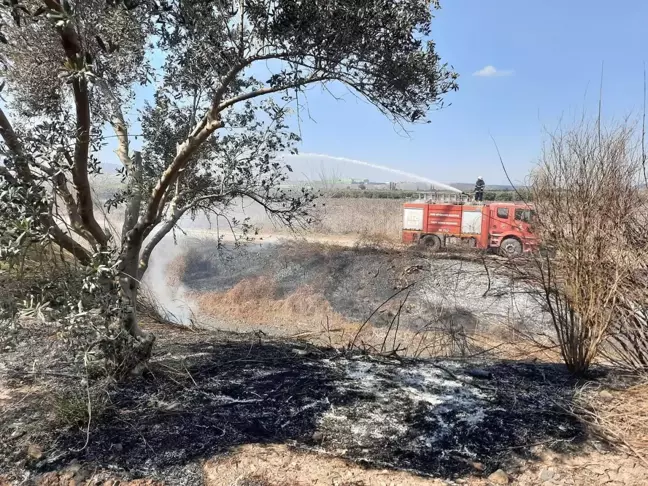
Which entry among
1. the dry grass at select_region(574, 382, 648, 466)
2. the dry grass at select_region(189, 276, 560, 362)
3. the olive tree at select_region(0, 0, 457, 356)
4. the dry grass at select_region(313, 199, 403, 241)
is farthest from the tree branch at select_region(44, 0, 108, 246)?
the dry grass at select_region(313, 199, 403, 241)

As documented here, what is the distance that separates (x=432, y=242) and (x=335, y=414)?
48.9 feet

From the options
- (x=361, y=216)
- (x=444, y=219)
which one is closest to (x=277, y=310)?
(x=444, y=219)

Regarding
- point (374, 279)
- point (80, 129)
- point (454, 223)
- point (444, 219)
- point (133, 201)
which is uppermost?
point (80, 129)

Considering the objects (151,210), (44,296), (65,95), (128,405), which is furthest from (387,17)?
(65,95)

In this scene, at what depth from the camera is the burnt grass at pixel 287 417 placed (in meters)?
2.76

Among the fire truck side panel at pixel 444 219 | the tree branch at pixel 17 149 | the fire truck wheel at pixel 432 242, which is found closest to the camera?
the tree branch at pixel 17 149

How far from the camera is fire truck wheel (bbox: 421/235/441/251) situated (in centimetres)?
1735

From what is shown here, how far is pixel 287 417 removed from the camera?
3.22 meters

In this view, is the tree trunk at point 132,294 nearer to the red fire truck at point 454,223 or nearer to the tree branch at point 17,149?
the tree branch at point 17,149

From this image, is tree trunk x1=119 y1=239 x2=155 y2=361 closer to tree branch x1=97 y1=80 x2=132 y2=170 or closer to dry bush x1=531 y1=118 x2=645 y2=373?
tree branch x1=97 y1=80 x2=132 y2=170

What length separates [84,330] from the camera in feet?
8.18

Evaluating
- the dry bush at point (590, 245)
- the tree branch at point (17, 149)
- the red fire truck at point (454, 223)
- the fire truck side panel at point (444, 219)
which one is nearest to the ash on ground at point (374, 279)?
the red fire truck at point (454, 223)

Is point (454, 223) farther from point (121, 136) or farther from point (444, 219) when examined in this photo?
point (121, 136)

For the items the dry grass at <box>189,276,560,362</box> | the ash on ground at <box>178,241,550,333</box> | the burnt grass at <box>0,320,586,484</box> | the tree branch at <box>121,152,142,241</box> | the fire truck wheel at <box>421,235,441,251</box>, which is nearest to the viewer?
the burnt grass at <box>0,320,586,484</box>
